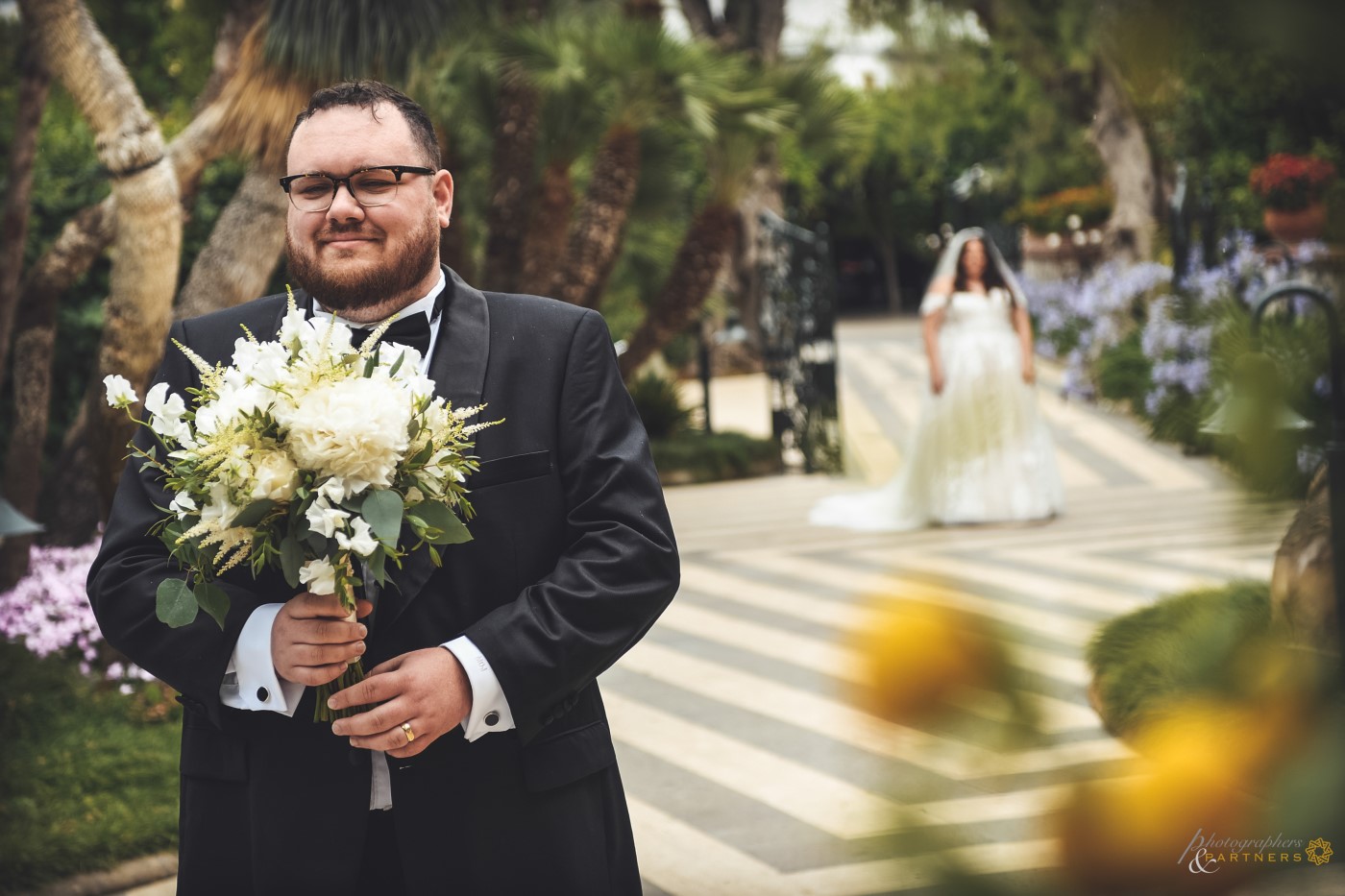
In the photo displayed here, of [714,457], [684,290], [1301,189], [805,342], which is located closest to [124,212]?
[1301,189]

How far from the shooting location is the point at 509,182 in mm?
9297

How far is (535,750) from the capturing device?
1.92m

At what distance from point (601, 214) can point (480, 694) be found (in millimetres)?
8043

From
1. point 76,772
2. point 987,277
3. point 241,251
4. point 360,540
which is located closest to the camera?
point 360,540

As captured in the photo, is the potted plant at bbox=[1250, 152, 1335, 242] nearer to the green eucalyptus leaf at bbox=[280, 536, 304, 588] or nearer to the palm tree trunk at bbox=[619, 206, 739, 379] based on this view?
the green eucalyptus leaf at bbox=[280, 536, 304, 588]

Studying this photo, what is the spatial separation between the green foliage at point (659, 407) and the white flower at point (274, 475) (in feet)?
38.9

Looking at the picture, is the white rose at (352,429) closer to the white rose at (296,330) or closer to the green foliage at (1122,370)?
the white rose at (296,330)

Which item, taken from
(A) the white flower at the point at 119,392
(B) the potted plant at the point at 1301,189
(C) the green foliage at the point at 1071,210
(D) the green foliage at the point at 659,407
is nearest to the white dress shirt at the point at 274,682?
(A) the white flower at the point at 119,392

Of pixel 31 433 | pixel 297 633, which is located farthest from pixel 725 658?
pixel 297 633

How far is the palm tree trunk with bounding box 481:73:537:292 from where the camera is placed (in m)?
9.19

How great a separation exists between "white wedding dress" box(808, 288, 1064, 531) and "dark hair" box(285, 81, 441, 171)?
26.3 feet

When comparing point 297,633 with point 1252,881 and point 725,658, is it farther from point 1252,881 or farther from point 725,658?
point 725,658

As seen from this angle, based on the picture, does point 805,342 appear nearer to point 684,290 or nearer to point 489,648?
point 684,290

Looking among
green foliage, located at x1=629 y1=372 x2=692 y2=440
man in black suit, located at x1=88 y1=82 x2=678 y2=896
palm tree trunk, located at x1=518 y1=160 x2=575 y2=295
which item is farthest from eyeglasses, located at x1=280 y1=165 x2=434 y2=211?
green foliage, located at x1=629 y1=372 x2=692 y2=440
